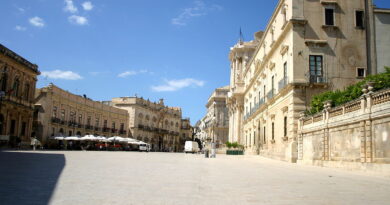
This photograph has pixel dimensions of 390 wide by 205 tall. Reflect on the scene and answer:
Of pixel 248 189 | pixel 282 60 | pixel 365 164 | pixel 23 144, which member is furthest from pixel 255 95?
pixel 248 189

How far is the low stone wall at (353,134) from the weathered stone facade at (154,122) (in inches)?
2169

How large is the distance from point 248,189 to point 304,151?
51.7ft

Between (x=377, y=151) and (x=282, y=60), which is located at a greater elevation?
(x=282, y=60)

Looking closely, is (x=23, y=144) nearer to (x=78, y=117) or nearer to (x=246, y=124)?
(x=78, y=117)

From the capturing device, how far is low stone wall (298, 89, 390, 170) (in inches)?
522

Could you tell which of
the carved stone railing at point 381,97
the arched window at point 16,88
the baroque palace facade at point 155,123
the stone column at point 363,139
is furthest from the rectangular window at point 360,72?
the baroque palace facade at point 155,123

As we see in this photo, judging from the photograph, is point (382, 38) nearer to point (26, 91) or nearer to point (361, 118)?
point (361, 118)

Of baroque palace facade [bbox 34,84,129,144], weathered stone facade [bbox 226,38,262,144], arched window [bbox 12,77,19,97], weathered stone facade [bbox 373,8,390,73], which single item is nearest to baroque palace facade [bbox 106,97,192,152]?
baroque palace facade [bbox 34,84,129,144]

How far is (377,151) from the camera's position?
13688 millimetres

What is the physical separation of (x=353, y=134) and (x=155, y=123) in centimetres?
7084

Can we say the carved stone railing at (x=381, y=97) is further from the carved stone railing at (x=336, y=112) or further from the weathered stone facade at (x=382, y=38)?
the weathered stone facade at (x=382, y=38)

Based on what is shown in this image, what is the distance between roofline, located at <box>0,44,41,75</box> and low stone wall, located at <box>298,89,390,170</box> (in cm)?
3002

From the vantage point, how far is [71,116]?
179ft

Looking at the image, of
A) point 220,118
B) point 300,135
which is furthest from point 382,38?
point 220,118
